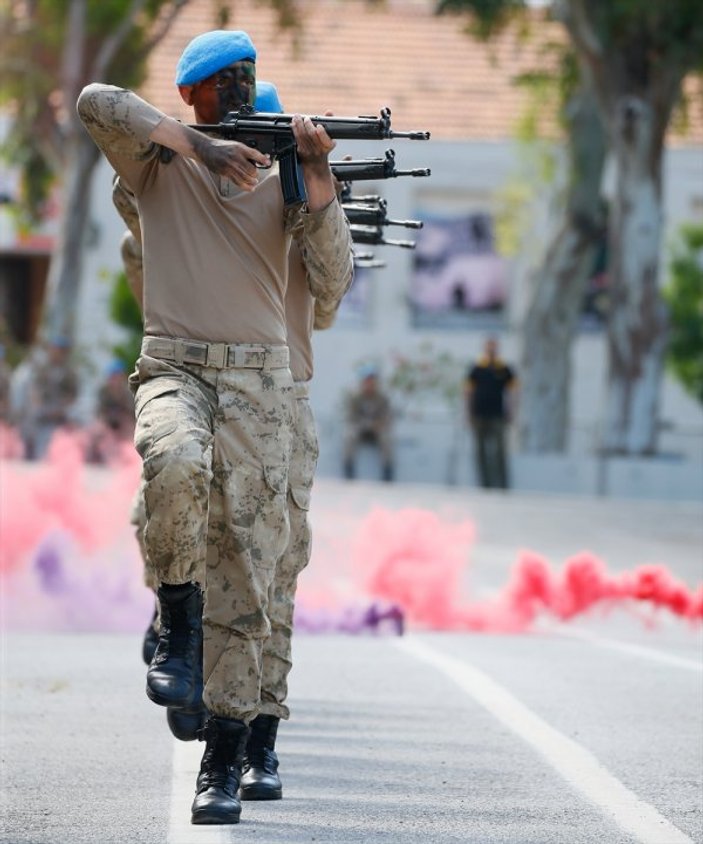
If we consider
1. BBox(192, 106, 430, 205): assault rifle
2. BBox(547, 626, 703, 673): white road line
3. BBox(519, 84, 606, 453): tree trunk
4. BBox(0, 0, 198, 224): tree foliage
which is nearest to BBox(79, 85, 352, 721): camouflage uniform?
BBox(192, 106, 430, 205): assault rifle

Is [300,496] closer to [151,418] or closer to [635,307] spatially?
[151,418]

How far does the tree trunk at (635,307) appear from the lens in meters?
28.0

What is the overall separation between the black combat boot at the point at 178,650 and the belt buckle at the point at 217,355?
0.63m

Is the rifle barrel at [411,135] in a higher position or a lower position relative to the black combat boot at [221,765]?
higher

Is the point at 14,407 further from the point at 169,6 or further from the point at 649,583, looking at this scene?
the point at 649,583

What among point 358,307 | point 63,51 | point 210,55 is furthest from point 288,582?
point 358,307

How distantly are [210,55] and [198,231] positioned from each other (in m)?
0.51

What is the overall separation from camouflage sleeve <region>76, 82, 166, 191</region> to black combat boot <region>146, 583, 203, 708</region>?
3.97 feet

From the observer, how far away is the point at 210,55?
6.39 meters

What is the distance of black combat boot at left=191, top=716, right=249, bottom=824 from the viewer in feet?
20.2

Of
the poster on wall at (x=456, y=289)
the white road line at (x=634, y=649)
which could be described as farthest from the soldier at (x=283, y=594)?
the poster on wall at (x=456, y=289)

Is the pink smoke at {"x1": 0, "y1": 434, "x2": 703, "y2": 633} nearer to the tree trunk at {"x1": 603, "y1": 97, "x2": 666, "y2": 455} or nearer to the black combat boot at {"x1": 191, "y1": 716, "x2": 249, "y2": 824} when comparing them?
the black combat boot at {"x1": 191, "y1": 716, "x2": 249, "y2": 824}

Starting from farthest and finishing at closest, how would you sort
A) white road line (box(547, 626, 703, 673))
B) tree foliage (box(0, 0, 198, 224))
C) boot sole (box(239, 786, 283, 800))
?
tree foliage (box(0, 0, 198, 224)), white road line (box(547, 626, 703, 673)), boot sole (box(239, 786, 283, 800))

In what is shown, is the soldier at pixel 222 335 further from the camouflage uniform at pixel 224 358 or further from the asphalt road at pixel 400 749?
the asphalt road at pixel 400 749
